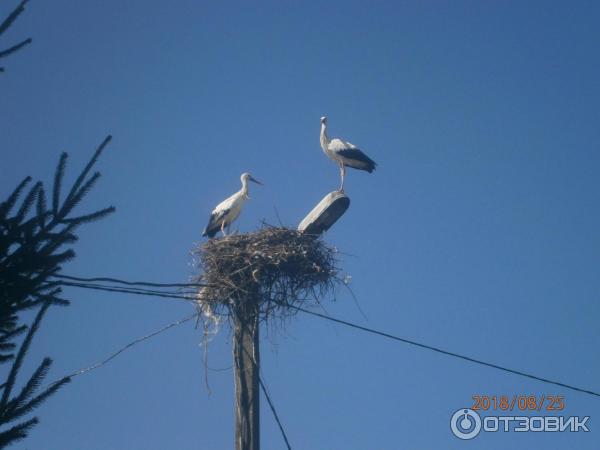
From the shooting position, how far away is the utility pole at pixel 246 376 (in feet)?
17.0

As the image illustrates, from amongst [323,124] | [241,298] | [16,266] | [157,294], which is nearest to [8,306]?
[16,266]

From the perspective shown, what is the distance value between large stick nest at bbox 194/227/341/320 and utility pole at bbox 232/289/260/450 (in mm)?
205

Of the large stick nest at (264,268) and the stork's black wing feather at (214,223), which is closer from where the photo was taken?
the large stick nest at (264,268)

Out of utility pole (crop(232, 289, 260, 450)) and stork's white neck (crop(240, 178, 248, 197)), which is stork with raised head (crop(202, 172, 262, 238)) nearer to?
stork's white neck (crop(240, 178, 248, 197))

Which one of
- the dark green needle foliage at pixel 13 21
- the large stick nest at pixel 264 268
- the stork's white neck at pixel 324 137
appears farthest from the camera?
the stork's white neck at pixel 324 137

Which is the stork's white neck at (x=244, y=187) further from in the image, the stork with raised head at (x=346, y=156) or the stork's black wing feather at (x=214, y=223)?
the stork with raised head at (x=346, y=156)

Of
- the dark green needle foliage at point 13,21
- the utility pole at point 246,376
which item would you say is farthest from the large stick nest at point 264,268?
the dark green needle foliage at point 13,21

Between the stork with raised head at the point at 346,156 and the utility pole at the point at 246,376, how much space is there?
607 centimetres

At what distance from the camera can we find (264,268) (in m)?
7.06

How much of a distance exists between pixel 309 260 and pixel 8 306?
14.6 feet

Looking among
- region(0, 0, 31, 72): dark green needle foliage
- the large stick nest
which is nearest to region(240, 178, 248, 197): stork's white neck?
the large stick nest

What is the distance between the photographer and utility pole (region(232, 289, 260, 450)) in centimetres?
518

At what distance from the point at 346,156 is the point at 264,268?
5.14 metres

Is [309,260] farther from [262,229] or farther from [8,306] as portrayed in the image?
[8,306]
